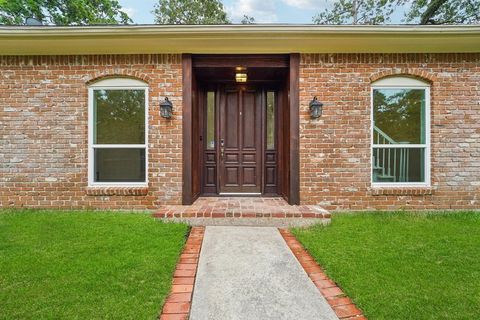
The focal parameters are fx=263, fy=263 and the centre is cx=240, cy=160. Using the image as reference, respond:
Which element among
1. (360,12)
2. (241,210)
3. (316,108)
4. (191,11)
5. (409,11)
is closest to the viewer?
(241,210)

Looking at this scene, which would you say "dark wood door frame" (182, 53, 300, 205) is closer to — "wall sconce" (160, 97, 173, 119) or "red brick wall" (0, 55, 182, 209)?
"red brick wall" (0, 55, 182, 209)

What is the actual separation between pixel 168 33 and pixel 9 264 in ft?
10.9

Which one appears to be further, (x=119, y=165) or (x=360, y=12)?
(x=360, y=12)

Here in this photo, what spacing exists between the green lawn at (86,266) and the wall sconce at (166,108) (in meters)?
1.64

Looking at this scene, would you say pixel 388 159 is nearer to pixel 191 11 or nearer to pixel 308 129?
pixel 308 129

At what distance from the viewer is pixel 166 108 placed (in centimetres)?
423

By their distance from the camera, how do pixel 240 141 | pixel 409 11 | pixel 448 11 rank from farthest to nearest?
pixel 409 11 < pixel 448 11 < pixel 240 141

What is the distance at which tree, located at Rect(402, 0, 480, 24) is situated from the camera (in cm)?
1100

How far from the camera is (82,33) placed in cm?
386

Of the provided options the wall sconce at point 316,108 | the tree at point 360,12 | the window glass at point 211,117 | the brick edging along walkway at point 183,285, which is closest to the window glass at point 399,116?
the wall sconce at point 316,108

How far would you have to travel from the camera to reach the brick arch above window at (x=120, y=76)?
4332 mm

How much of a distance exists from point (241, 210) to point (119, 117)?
2667 mm

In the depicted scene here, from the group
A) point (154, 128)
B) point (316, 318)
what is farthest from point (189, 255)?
point (154, 128)

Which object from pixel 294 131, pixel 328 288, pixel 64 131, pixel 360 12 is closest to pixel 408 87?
pixel 294 131
